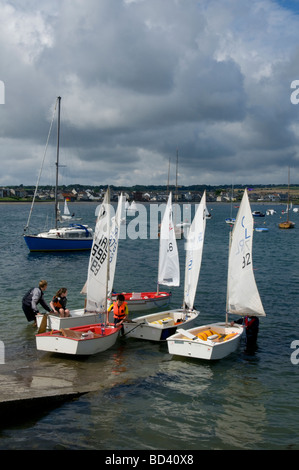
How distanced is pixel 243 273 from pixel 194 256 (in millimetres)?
2761

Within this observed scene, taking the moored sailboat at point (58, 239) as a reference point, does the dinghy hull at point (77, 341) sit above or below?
below

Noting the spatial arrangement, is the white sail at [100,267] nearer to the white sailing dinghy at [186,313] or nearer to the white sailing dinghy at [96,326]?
the white sailing dinghy at [96,326]

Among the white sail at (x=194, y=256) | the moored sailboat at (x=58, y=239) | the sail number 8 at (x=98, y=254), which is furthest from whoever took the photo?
the moored sailboat at (x=58, y=239)

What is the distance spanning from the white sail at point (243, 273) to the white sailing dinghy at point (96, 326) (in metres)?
5.43

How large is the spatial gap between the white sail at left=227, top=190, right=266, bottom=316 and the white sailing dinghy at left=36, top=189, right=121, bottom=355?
5.43 m

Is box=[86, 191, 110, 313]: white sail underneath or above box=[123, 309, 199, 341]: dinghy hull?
above

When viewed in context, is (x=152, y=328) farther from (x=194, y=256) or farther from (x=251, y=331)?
(x=194, y=256)

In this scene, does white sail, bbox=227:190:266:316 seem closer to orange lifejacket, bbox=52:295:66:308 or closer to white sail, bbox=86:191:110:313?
white sail, bbox=86:191:110:313

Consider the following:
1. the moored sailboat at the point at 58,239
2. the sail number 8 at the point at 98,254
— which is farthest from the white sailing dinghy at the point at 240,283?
the moored sailboat at the point at 58,239

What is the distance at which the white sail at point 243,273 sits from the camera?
18.9m

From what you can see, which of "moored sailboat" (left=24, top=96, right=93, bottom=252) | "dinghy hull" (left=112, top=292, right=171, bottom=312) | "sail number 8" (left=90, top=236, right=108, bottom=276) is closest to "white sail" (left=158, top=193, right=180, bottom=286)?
"dinghy hull" (left=112, top=292, right=171, bottom=312)

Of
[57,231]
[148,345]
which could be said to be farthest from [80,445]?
[57,231]

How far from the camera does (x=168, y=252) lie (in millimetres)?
24578

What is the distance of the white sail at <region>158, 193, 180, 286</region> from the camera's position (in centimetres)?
2416
